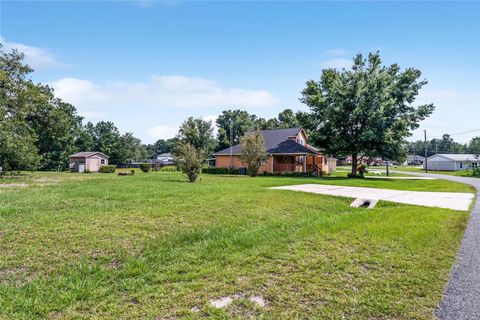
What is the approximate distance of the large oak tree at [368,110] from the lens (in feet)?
84.4

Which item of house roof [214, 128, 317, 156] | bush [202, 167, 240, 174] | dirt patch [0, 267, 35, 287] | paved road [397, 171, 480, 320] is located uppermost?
house roof [214, 128, 317, 156]

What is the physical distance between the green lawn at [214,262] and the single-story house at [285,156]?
2299 cm

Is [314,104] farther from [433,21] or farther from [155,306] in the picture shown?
[155,306]

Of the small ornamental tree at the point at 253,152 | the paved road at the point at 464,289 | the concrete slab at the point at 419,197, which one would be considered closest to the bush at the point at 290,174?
the small ornamental tree at the point at 253,152

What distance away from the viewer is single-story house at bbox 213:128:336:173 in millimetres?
31562

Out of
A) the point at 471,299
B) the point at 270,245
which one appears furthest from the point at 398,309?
the point at 270,245

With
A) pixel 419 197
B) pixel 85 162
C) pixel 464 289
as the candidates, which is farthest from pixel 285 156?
pixel 464 289

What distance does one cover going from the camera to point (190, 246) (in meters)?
5.21

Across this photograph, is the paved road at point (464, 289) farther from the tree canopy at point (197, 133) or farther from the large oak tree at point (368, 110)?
the tree canopy at point (197, 133)

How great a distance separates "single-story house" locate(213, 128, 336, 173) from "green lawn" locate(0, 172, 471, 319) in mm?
22987

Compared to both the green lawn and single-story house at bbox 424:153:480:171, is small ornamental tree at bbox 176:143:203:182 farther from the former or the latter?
single-story house at bbox 424:153:480:171

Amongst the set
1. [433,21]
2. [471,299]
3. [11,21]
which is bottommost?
[471,299]

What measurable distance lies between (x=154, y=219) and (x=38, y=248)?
2353 mm

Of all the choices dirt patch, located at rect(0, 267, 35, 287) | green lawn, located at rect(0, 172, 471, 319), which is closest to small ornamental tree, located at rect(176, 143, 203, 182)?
green lawn, located at rect(0, 172, 471, 319)
